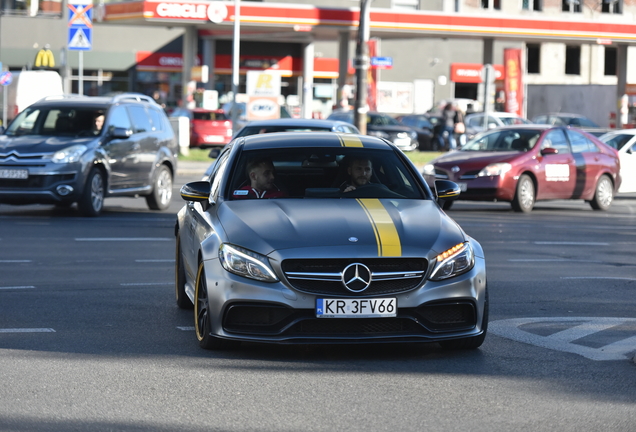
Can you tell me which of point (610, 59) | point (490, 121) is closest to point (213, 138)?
point (490, 121)

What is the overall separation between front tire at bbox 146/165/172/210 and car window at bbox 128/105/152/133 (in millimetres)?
700

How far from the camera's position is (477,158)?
66.1 feet

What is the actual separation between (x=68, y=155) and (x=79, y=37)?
36.9 feet

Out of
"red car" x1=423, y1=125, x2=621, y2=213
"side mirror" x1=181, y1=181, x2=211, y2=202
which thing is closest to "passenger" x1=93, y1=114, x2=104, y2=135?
"red car" x1=423, y1=125, x2=621, y2=213

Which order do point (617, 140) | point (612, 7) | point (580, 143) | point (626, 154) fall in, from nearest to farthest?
point (580, 143)
point (626, 154)
point (617, 140)
point (612, 7)

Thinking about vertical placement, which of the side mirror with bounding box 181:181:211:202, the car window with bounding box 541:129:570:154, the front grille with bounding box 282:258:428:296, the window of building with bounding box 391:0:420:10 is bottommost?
the front grille with bounding box 282:258:428:296

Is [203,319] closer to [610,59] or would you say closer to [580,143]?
[580,143]

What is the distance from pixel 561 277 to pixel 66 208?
10.1 m

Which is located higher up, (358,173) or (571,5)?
(571,5)

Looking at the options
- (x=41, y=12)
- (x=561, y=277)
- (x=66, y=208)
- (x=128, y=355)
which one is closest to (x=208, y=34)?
(x=41, y=12)

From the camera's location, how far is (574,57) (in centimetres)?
7725

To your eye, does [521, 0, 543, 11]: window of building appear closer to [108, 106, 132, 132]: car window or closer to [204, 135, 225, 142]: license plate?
[204, 135, 225, 142]: license plate

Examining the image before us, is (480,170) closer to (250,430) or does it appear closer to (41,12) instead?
(250,430)

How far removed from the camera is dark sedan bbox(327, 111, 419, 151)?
40750mm
